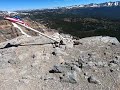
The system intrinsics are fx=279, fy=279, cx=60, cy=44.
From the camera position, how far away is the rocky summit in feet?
44.0

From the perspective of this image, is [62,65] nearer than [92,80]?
No

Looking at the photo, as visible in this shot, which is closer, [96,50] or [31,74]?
[31,74]

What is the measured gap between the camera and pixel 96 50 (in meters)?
16.7

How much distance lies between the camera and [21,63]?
15.5m

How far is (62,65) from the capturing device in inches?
586

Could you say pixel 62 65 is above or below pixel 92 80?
above

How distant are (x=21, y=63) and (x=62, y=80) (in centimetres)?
297

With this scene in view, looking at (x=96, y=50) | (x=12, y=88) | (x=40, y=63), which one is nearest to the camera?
(x=12, y=88)

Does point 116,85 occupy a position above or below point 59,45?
below

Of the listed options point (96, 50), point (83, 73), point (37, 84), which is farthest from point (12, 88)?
point (96, 50)

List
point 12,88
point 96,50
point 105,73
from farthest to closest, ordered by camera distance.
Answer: point 96,50 → point 105,73 → point 12,88

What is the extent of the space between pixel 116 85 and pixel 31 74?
4323 millimetres

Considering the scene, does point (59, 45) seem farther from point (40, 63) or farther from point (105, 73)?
point (105, 73)

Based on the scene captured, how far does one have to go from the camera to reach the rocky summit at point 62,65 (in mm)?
13422
